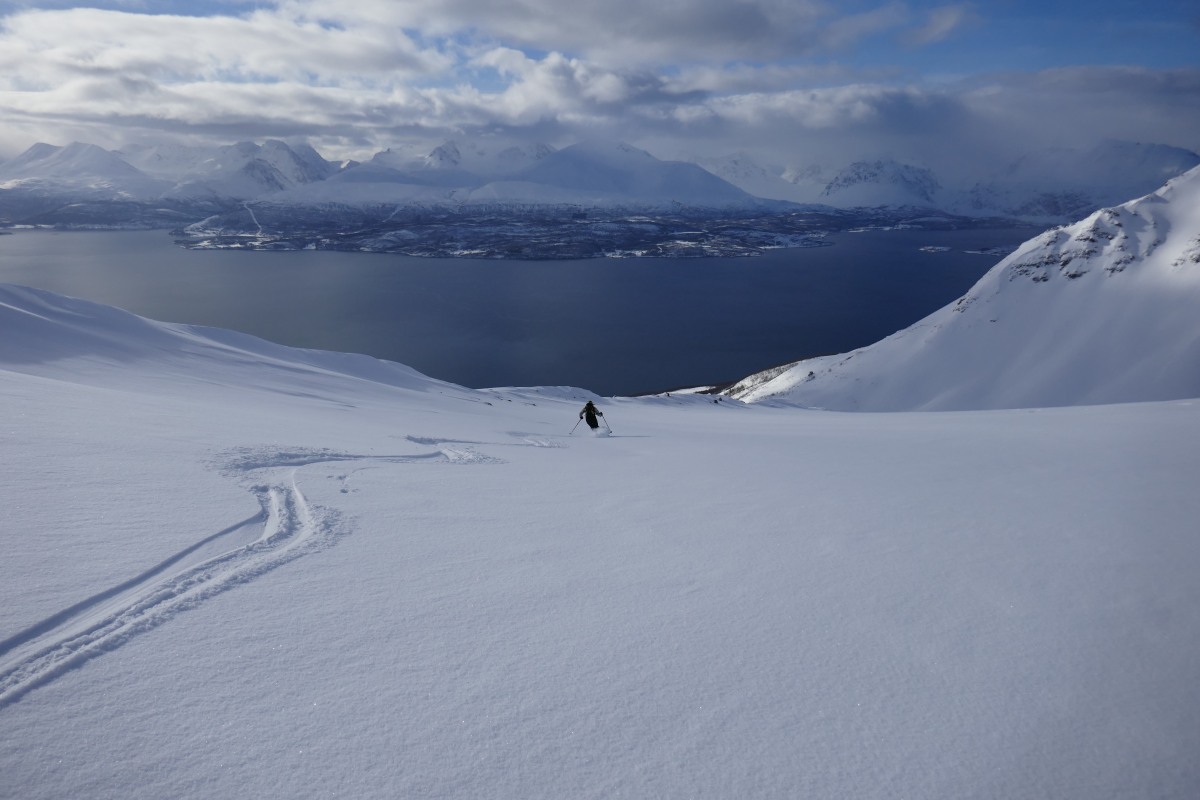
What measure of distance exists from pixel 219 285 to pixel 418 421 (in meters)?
124

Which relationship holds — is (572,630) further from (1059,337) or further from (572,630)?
(1059,337)

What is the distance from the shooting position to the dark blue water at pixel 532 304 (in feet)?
254

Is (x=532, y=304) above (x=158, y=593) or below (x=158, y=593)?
above

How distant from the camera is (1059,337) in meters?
62.7

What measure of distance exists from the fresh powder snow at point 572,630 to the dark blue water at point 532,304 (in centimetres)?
6078

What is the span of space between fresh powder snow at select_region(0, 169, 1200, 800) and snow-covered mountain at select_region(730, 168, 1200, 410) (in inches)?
2148

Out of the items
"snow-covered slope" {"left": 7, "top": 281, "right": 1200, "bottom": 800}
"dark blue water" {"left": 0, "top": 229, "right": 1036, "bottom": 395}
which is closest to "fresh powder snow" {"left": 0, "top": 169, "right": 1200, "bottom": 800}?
"snow-covered slope" {"left": 7, "top": 281, "right": 1200, "bottom": 800}

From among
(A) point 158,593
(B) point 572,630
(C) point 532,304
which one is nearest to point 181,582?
(A) point 158,593

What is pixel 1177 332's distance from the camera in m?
56.0

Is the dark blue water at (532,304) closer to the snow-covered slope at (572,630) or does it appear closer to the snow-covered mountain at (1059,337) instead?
the snow-covered mountain at (1059,337)

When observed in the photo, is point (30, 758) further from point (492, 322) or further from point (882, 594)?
point (492, 322)

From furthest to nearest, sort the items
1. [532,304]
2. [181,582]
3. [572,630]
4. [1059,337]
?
[532,304] → [1059,337] → [181,582] → [572,630]

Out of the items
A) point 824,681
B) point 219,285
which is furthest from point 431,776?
point 219,285

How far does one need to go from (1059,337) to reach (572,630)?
7510 centimetres
